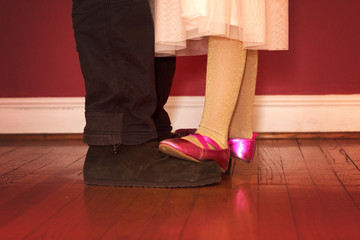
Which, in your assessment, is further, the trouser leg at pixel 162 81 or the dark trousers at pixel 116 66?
the trouser leg at pixel 162 81

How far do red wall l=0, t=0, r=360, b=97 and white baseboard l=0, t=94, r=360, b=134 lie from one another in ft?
0.11

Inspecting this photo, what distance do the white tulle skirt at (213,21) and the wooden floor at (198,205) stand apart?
1.10 feet

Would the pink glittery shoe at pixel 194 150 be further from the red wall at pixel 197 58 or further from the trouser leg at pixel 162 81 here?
the red wall at pixel 197 58

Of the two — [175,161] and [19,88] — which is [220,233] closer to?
[175,161]

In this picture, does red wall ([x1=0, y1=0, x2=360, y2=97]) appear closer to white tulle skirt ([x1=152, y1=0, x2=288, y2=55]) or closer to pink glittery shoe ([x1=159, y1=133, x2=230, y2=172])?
white tulle skirt ([x1=152, y1=0, x2=288, y2=55])

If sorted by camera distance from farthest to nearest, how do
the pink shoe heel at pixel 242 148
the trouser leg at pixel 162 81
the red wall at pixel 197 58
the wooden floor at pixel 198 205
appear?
the red wall at pixel 197 58, the trouser leg at pixel 162 81, the pink shoe heel at pixel 242 148, the wooden floor at pixel 198 205

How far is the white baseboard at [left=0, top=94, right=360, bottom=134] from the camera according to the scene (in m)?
1.73

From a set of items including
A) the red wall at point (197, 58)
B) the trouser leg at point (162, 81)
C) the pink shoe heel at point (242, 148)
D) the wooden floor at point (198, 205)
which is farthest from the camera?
the red wall at point (197, 58)

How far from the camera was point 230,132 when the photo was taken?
1208mm

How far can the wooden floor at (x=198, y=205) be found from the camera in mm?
744

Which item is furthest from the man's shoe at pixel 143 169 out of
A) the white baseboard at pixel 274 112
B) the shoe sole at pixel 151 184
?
the white baseboard at pixel 274 112

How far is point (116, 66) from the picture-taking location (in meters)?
1.03

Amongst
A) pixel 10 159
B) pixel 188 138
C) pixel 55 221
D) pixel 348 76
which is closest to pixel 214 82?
pixel 188 138

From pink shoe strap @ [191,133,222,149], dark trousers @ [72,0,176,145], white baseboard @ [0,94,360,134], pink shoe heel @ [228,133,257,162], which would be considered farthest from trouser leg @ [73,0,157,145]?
white baseboard @ [0,94,360,134]
